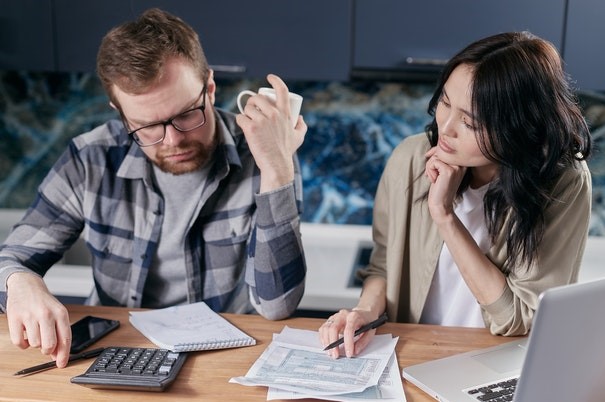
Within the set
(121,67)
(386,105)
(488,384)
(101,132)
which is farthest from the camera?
(386,105)

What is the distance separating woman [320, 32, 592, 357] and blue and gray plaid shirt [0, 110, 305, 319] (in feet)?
1.11

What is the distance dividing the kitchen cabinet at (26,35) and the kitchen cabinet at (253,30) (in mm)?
50

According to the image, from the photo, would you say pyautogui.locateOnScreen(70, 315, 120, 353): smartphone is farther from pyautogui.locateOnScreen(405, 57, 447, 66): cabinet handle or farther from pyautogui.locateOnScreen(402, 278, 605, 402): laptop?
pyautogui.locateOnScreen(405, 57, 447, 66): cabinet handle

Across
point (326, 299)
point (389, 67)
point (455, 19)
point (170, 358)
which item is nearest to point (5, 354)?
point (170, 358)

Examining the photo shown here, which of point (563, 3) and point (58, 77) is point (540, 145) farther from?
point (58, 77)

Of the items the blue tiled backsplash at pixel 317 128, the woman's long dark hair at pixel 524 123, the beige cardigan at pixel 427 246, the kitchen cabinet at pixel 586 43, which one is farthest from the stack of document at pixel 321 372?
the blue tiled backsplash at pixel 317 128

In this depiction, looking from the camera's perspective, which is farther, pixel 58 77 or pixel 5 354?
pixel 58 77

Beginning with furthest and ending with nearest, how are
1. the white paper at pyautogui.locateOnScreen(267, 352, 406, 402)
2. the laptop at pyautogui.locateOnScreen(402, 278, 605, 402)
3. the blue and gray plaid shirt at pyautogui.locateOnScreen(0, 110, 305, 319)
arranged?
1. the blue and gray plaid shirt at pyautogui.locateOnScreen(0, 110, 305, 319)
2. the white paper at pyautogui.locateOnScreen(267, 352, 406, 402)
3. the laptop at pyautogui.locateOnScreen(402, 278, 605, 402)

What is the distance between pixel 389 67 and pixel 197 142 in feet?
2.76

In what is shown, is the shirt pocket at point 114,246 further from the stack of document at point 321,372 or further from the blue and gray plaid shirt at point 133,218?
the stack of document at point 321,372

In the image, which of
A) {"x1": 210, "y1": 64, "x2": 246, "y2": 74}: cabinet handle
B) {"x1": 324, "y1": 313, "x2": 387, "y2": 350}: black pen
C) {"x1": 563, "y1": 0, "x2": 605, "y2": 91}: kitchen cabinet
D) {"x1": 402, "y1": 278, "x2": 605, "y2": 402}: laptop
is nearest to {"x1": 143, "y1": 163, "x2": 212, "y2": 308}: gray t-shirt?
{"x1": 324, "y1": 313, "x2": 387, "y2": 350}: black pen

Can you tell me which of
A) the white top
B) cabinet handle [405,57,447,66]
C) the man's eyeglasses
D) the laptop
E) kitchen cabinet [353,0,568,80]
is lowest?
the white top

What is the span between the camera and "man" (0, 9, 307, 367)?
144 centimetres

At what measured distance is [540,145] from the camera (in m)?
1.34
